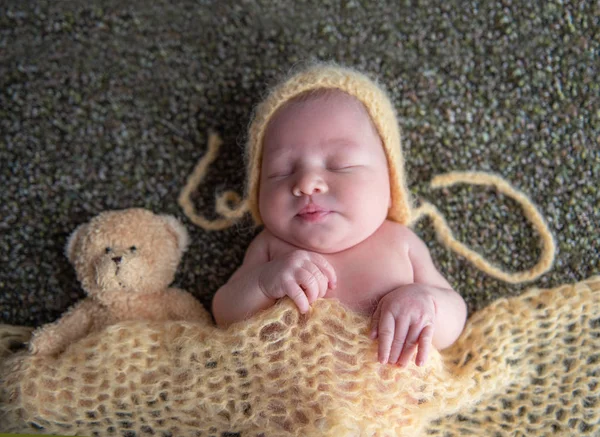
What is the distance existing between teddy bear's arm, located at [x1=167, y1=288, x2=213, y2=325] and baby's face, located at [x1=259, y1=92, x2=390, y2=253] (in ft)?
0.86

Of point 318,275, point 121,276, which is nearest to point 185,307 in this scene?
point 121,276

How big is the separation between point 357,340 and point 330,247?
8.3 inches

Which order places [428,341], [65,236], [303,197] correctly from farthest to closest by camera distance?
[65,236] < [303,197] < [428,341]

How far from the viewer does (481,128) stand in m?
1.41

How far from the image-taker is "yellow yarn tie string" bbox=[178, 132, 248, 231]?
1.38m

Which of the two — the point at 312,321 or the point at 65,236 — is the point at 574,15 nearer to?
the point at 312,321

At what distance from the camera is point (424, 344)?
3.44ft

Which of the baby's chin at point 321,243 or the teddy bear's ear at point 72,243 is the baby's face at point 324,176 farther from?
the teddy bear's ear at point 72,243

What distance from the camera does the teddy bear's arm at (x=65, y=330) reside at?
120 cm

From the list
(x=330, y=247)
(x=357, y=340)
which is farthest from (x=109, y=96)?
(x=357, y=340)

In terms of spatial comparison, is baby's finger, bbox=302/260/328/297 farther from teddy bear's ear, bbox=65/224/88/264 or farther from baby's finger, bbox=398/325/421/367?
teddy bear's ear, bbox=65/224/88/264

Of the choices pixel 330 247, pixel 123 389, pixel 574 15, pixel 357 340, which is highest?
pixel 574 15

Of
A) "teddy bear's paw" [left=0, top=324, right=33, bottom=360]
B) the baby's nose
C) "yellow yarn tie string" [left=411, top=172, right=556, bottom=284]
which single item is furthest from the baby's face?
"teddy bear's paw" [left=0, top=324, right=33, bottom=360]

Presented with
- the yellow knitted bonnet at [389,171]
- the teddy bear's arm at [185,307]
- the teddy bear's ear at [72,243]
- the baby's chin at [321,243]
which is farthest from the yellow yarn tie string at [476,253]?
the teddy bear's ear at [72,243]
